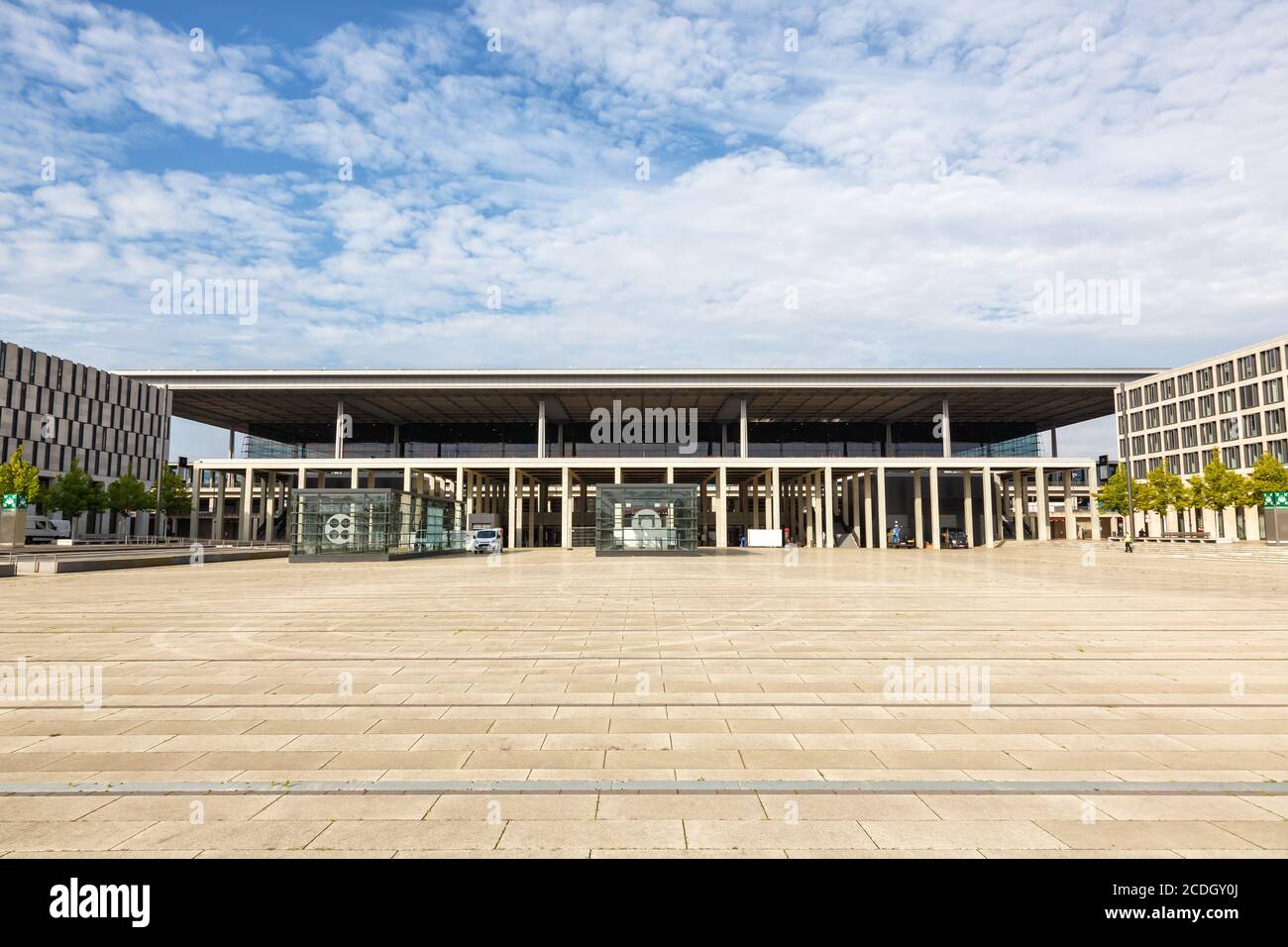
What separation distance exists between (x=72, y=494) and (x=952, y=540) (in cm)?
7377

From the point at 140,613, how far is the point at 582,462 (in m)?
43.3

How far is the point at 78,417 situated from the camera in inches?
2694

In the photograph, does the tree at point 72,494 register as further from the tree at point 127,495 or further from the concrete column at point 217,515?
the concrete column at point 217,515

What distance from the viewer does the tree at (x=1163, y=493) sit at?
64.1 metres

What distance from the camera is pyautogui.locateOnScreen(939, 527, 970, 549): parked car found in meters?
Answer: 61.3

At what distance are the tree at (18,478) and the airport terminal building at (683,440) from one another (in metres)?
10.7

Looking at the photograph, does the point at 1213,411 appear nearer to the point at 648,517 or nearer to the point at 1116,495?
the point at 1116,495

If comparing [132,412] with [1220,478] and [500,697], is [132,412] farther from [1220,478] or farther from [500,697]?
[1220,478]

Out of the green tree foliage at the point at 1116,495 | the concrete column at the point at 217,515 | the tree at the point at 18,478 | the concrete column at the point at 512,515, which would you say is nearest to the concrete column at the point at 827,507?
the concrete column at the point at 512,515

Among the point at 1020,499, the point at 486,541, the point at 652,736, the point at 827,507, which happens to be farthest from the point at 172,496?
the point at 1020,499

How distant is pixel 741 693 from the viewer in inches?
302

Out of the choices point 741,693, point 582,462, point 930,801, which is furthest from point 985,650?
point 582,462

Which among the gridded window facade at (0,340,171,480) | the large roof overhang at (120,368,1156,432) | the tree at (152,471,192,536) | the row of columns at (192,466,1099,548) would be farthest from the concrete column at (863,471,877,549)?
the gridded window facade at (0,340,171,480)

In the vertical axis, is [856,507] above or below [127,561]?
above
